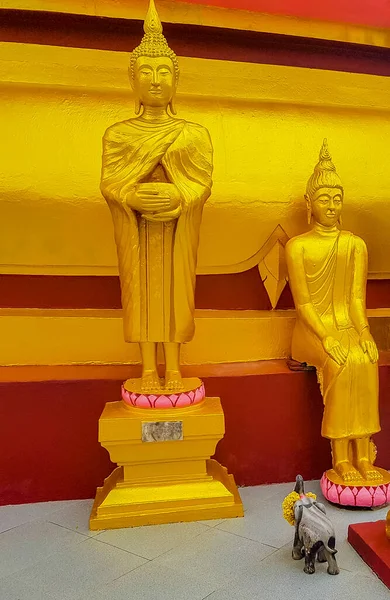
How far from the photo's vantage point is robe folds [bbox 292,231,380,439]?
8.91 ft

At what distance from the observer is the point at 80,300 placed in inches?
125

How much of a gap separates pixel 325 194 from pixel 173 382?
1246 millimetres

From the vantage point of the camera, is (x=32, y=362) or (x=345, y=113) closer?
(x=32, y=362)

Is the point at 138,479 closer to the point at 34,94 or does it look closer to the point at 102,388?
the point at 102,388

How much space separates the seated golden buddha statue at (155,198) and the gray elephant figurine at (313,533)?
0.87 meters

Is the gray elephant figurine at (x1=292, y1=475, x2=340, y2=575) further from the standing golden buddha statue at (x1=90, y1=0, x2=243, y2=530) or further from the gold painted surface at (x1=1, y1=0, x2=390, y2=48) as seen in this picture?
the gold painted surface at (x1=1, y1=0, x2=390, y2=48)

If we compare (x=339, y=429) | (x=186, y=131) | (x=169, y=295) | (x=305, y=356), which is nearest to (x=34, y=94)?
(x=186, y=131)

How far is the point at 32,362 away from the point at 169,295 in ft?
2.96

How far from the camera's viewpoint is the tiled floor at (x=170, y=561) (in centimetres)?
198

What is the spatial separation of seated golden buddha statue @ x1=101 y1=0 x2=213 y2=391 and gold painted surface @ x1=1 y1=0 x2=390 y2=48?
82 centimetres

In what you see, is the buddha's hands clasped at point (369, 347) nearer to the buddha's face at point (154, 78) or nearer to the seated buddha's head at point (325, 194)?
the seated buddha's head at point (325, 194)

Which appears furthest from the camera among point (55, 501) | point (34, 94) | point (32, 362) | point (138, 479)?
point (34, 94)

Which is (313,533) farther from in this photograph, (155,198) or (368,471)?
(155,198)

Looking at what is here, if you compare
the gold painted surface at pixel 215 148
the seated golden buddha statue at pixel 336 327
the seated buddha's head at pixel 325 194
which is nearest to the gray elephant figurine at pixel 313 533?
the seated golden buddha statue at pixel 336 327
